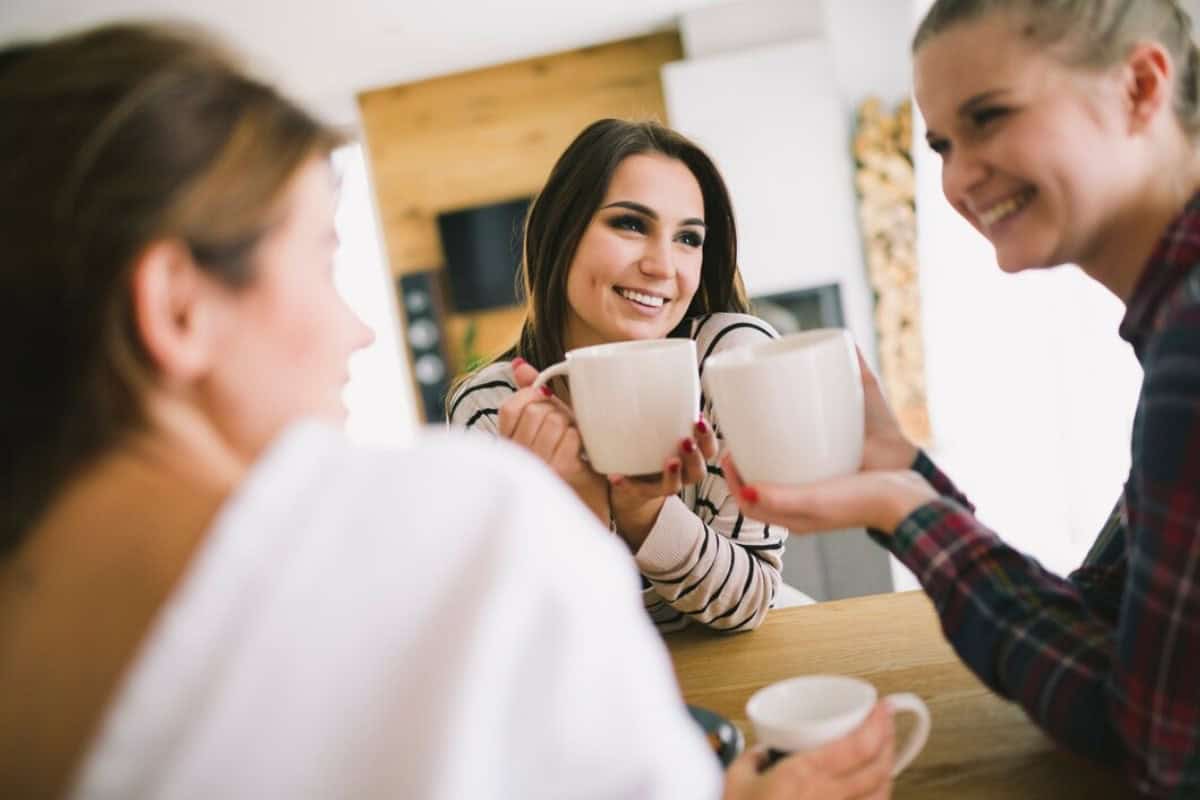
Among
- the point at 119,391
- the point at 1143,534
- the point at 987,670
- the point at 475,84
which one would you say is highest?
the point at 475,84

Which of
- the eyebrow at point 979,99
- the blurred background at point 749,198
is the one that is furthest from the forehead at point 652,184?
the blurred background at point 749,198

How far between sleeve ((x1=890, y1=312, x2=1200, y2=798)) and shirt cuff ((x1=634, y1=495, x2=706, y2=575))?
407 millimetres

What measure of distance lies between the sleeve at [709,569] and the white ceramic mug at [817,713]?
39 centimetres

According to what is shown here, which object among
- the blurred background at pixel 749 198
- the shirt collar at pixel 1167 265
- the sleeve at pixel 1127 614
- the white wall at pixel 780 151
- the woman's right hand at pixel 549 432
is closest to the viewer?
the sleeve at pixel 1127 614

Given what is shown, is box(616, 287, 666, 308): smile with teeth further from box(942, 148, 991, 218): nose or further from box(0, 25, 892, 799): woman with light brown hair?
box(0, 25, 892, 799): woman with light brown hair

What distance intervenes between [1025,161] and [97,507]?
744 millimetres

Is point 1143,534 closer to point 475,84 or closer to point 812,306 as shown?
point 812,306

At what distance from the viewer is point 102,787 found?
0.37 metres

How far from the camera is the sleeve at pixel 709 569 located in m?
1.12

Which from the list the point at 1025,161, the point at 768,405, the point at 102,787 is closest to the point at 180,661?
the point at 102,787

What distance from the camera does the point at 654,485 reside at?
3.40ft

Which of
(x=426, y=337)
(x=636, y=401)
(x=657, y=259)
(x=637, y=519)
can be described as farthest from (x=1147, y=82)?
(x=426, y=337)

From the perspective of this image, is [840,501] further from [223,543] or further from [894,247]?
[894,247]

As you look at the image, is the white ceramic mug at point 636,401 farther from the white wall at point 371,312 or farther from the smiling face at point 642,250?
the white wall at point 371,312
